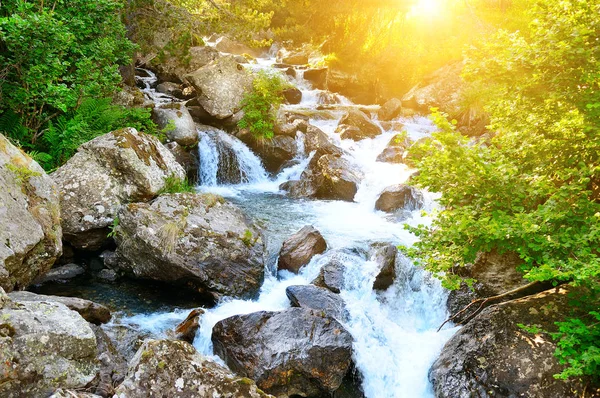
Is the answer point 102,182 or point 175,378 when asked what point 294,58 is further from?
point 175,378

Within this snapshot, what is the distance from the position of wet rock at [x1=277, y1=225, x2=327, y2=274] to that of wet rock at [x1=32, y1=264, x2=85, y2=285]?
186 inches

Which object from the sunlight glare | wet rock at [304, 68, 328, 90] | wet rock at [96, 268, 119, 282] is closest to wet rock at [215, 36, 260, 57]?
wet rock at [304, 68, 328, 90]

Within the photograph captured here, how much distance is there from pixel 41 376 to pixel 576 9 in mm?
7878

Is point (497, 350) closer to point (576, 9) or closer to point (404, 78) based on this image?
point (576, 9)

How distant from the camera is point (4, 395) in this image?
4.06m

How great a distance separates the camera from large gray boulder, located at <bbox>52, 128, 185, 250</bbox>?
959 cm

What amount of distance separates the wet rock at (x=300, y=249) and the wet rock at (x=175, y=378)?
18.5ft

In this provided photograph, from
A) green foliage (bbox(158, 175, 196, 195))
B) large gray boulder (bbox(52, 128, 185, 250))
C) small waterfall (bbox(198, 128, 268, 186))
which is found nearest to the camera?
large gray boulder (bbox(52, 128, 185, 250))

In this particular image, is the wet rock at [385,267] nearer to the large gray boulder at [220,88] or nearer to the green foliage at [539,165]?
the green foliage at [539,165]

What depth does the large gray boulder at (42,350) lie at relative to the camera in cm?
421

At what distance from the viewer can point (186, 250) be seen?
902 centimetres


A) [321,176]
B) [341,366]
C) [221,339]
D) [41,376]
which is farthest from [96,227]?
[321,176]

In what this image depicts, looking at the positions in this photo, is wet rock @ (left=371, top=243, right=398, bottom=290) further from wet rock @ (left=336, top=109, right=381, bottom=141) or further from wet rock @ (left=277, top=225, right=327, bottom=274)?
wet rock @ (left=336, top=109, right=381, bottom=141)

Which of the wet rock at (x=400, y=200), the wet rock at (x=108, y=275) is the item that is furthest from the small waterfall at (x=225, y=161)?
the wet rock at (x=108, y=275)
